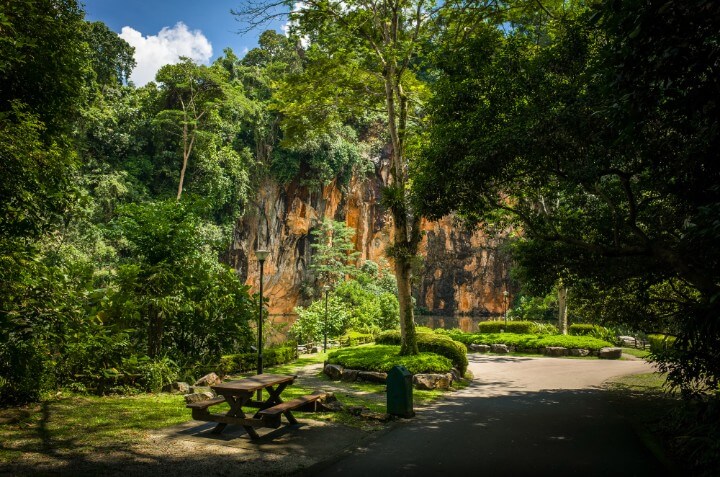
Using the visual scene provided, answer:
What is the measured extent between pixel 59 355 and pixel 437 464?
8.20 metres

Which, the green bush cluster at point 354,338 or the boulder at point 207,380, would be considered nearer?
the boulder at point 207,380

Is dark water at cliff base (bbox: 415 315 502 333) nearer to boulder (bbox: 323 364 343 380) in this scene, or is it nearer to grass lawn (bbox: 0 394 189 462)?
boulder (bbox: 323 364 343 380)

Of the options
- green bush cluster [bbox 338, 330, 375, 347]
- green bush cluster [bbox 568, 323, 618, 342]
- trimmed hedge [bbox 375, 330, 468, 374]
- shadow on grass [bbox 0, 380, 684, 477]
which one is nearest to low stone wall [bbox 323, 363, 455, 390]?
trimmed hedge [bbox 375, 330, 468, 374]

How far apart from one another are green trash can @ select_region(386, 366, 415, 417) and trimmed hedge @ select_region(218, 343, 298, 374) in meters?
6.11

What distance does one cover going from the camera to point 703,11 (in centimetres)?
379

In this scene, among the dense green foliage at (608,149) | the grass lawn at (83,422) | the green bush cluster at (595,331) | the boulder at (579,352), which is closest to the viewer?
the dense green foliage at (608,149)

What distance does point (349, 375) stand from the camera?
13688mm

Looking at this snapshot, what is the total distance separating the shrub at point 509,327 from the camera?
29.9 m

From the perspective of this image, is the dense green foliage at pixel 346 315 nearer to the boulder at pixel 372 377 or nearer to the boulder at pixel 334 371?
the boulder at pixel 334 371

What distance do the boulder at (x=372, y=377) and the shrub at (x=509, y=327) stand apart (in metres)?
19.5

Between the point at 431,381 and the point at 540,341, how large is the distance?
14268 mm

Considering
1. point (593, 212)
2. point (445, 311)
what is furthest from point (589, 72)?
point (445, 311)

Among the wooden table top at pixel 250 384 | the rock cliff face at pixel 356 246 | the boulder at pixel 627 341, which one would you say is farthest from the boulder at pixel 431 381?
the rock cliff face at pixel 356 246

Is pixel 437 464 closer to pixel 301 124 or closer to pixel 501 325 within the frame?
pixel 301 124
